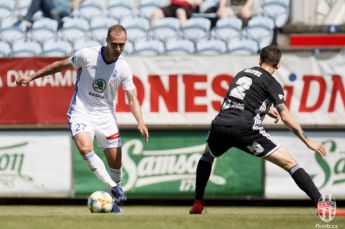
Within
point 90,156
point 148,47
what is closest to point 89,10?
point 148,47

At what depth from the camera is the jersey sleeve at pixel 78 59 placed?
33.2 feet

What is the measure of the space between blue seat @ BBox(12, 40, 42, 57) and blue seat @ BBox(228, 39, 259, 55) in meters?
3.35

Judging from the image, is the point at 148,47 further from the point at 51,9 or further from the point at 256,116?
the point at 256,116

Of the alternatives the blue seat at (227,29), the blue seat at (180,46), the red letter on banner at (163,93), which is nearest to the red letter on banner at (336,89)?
the red letter on banner at (163,93)

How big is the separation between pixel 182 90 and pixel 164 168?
3.89ft

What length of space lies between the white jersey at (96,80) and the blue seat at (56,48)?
4.73 metres

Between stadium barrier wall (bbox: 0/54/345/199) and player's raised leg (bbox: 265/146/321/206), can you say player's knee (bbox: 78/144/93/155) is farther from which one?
stadium barrier wall (bbox: 0/54/345/199)

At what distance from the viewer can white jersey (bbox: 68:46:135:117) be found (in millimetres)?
10195

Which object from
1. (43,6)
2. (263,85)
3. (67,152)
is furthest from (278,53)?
(43,6)

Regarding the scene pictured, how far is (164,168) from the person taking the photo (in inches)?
512

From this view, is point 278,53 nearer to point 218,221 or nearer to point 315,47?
point 218,221

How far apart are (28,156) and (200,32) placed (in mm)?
3908

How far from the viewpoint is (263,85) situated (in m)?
9.42

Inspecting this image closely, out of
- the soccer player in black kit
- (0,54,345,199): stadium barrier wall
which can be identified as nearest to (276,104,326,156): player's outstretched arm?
the soccer player in black kit
